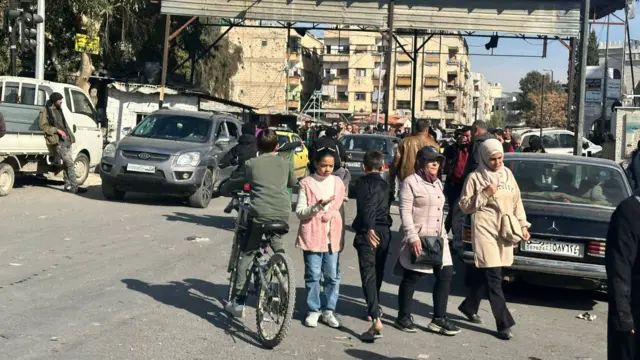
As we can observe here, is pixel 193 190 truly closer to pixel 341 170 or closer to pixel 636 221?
pixel 341 170

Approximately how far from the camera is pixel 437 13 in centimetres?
3141

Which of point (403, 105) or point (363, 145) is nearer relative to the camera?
point (363, 145)

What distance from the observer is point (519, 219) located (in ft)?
24.5

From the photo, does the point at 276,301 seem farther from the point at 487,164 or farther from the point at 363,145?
the point at 363,145

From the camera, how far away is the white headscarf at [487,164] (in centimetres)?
732

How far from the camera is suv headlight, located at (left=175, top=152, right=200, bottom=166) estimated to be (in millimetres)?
15580

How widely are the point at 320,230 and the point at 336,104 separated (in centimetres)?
8804

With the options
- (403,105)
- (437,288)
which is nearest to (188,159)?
(437,288)

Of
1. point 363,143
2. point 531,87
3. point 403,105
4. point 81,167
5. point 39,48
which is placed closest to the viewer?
point 81,167

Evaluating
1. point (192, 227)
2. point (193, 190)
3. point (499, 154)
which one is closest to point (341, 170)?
point (192, 227)

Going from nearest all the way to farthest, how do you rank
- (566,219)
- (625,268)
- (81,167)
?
(625,268) → (566,219) → (81,167)

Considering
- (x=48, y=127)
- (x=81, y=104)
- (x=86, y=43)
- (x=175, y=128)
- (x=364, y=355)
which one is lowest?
(x=364, y=355)

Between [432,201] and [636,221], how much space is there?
10.6 feet

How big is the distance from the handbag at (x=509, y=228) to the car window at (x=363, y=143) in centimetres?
1434
